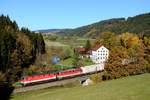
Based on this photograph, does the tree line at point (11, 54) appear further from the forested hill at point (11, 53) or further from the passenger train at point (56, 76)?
the passenger train at point (56, 76)

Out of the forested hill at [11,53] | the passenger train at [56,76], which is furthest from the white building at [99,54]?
the forested hill at [11,53]

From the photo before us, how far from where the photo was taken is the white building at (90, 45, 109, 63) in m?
130

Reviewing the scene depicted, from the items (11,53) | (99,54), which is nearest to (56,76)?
(11,53)

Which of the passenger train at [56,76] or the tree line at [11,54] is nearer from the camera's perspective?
the tree line at [11,54]

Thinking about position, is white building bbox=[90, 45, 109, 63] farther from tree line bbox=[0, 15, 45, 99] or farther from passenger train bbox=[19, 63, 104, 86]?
tree line bbox=[0, 15, 45, 99]

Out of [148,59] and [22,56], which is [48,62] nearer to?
[22,56]

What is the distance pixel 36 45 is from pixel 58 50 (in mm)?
21342

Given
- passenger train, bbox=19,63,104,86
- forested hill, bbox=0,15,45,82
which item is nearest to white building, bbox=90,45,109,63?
passenger train, bbox=19,63,104,86

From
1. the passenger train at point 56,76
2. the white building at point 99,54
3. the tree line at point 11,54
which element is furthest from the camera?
the white building at point 99,54

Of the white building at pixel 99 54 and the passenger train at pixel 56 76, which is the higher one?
the white building at pixel 99 54

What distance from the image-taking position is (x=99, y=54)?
134 m

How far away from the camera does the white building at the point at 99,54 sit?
130250 millimetres

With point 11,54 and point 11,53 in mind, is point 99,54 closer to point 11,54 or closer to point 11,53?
point 11,53

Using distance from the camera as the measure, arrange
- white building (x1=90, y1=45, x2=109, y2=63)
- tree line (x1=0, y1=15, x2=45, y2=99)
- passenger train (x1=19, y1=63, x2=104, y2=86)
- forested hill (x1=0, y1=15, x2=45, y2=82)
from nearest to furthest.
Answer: tree line (x1=0, y1=15, x2=45, y2=99) → forested hill (x1=0, y1=15, x2=45, y2=82) → passenger train (x1=19, y1=63, x2=104, y2=86) → white building (x1=90, y1=45, x2=109, y2=63)
